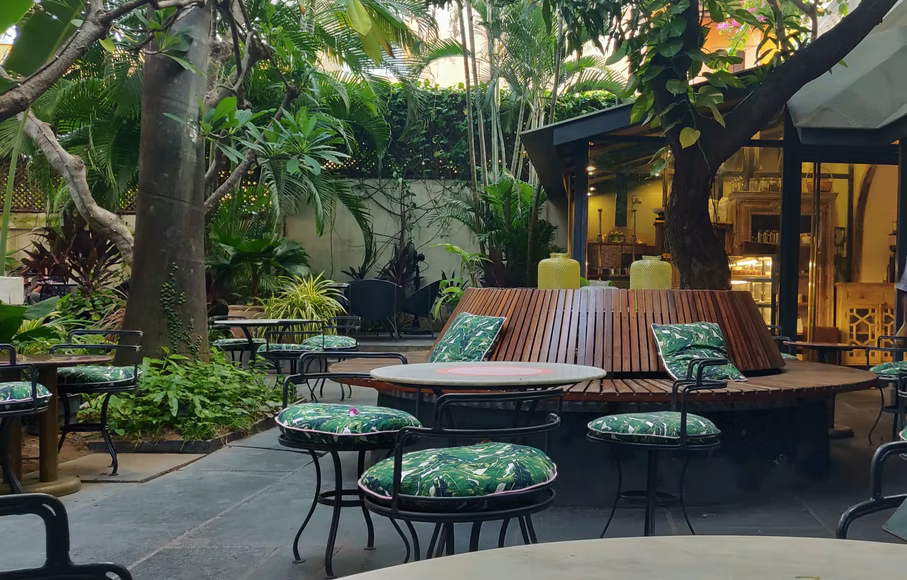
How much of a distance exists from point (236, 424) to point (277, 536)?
252cm

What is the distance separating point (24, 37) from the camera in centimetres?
211


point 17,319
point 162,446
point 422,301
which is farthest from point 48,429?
point 422,301

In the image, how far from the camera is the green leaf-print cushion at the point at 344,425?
104 inches

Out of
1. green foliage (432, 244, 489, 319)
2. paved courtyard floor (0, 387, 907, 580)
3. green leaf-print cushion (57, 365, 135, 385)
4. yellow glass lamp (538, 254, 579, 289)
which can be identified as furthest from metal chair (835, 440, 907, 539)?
green foliage (432, 244, 489, 319)

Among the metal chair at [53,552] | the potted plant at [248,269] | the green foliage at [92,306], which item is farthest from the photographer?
the potted plant at [248,269]

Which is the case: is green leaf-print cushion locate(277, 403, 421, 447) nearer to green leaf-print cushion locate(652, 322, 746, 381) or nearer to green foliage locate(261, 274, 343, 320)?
green leaf-print cushion locate(652, 322, 746, 381)

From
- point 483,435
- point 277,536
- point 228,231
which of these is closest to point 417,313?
point 228,231

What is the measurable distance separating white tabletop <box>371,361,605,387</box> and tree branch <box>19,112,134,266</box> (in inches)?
163

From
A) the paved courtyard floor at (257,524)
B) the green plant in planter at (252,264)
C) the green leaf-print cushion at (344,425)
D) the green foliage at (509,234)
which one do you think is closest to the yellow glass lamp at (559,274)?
the paved courtyard floor at (257,524)

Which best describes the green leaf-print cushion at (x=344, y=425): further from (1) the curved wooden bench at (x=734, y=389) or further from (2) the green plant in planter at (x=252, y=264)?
(2) the green plant in planter at (x=252, y=264)

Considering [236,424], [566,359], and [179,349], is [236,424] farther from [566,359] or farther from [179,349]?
[566,359]

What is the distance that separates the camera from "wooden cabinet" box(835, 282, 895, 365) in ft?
31.8

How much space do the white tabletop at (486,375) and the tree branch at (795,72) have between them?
3.13m

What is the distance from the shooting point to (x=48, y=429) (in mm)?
4172
